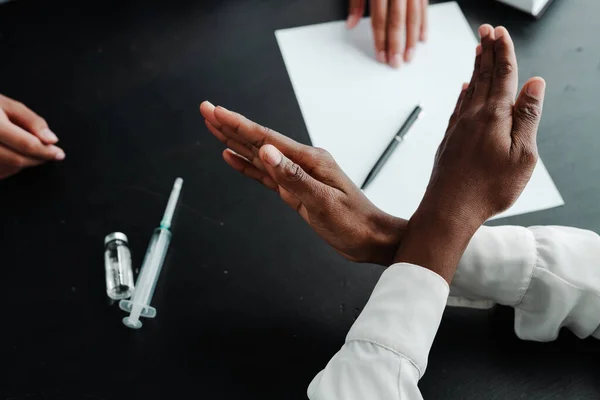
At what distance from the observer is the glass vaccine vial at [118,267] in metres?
0.86

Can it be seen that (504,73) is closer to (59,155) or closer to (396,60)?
(396,60)

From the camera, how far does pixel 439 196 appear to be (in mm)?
795

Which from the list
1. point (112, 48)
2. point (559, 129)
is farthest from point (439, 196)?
point (112, 48)

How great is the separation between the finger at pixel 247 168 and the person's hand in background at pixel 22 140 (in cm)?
28

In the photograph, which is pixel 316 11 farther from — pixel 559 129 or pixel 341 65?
pixel 559 129

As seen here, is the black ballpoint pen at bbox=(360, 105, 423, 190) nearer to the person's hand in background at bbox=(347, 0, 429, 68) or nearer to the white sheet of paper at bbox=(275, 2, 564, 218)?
the white sheet of paper at bbox=(275, 2, 564, 218)

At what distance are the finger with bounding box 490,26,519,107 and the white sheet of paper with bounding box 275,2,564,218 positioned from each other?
0.55ft

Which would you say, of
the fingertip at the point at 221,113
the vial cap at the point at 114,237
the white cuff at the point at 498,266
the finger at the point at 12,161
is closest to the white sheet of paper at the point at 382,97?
the white cuff at the point at 498,266

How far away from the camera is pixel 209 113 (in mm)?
825

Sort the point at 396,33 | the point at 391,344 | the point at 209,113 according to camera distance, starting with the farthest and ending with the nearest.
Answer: the point at 396,33 < the point at 209,113 < the point at 391,344

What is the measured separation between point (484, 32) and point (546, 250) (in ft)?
0.99

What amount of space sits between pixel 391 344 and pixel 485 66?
1.32ft

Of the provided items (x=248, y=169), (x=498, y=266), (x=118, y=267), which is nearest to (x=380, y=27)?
(x=248, y=169)

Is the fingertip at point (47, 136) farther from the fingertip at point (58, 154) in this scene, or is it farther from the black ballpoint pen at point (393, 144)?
the black ballpoint pen at point (393, 144)
